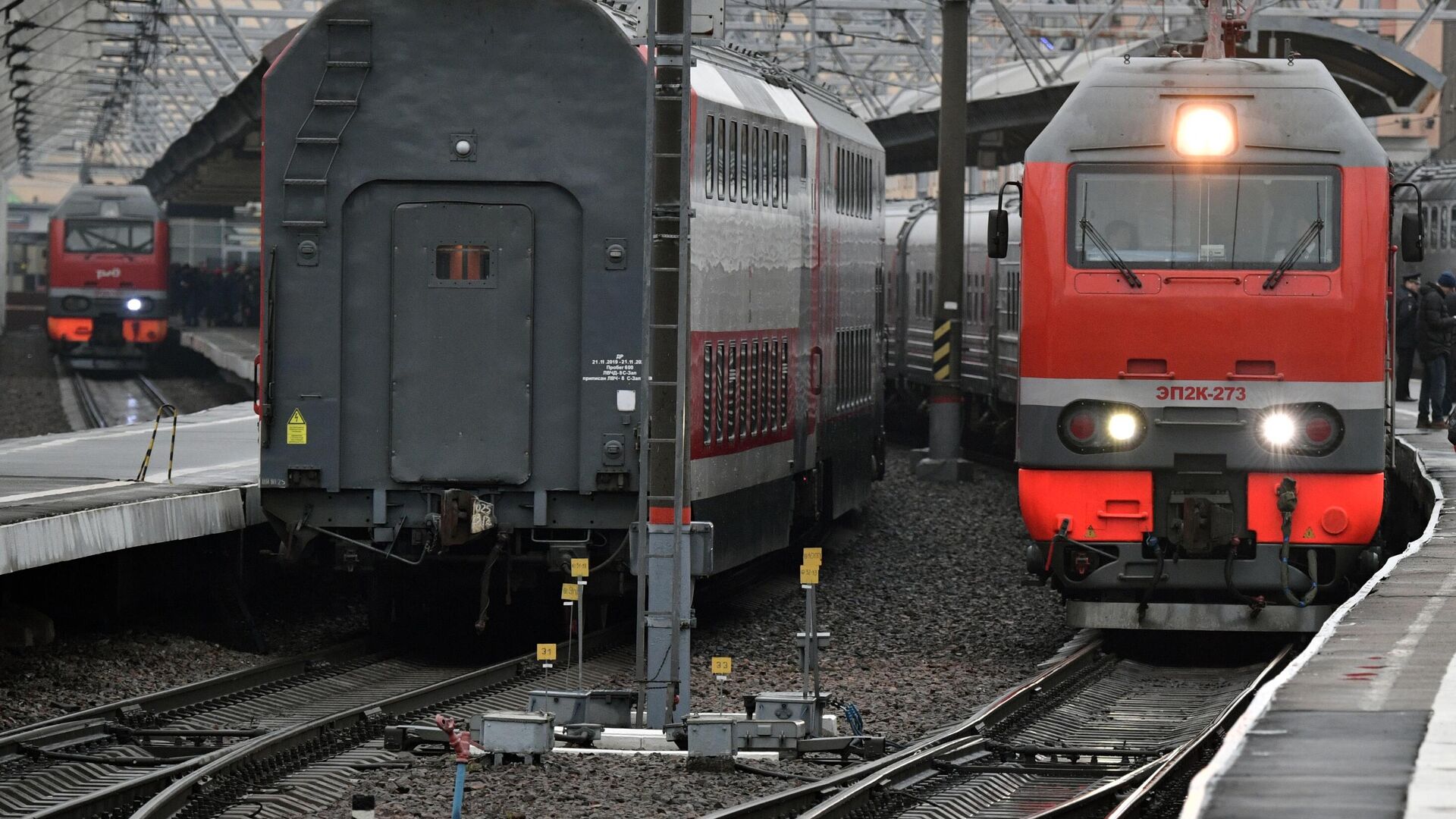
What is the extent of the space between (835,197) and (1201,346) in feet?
18.8

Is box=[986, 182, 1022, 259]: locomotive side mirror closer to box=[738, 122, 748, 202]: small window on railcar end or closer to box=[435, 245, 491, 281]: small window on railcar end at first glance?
box=[738, 122, 748, 202]: small window on railcar end

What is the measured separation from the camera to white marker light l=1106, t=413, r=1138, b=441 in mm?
13047

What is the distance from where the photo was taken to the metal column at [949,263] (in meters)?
25.9

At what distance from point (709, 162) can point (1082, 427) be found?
Answer: 9.26ft

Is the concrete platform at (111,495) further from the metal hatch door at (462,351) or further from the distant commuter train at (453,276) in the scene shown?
the metal hatch door at (462,351)

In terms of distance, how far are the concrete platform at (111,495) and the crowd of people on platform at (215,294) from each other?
33.0 metres

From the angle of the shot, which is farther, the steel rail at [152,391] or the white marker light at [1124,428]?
the steel rail at [152,391]

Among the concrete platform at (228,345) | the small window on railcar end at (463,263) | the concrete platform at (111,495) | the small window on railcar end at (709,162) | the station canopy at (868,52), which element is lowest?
the concrete platform at (111,495)

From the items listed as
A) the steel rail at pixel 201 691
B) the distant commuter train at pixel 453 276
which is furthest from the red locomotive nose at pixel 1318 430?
the steel rail at pixel 201 691

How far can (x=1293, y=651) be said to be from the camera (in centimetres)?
1349

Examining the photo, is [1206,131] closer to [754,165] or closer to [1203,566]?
[1203,566]

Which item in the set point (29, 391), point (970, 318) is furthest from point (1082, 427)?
point (29, 391)

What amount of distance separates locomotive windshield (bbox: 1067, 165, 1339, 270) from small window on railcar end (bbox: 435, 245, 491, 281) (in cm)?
339

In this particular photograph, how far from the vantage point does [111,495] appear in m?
14.5
